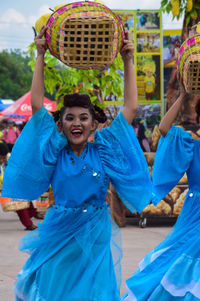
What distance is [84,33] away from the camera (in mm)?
3211

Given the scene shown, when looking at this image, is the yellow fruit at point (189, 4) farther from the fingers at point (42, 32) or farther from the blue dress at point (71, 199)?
the fingers at point (42, 32)

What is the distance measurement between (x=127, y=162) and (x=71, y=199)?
0.46 m

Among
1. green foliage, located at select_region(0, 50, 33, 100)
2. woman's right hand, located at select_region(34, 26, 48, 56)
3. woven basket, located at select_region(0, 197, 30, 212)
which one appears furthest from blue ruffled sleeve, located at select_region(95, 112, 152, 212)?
green foliage, located at select_region(0, 50, 33, 100)

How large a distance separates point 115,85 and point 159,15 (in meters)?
3.42

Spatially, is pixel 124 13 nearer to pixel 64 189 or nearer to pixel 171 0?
pixel 171 0

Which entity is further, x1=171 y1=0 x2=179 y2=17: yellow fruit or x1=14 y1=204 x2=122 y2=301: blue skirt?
x1=171 y1=0 x2=179 y2=17: yellow fruit

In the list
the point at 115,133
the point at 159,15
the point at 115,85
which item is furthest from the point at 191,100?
the point at 115,133

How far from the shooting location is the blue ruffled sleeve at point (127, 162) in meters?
3.68

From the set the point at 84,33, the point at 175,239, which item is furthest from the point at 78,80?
the point at 84,33

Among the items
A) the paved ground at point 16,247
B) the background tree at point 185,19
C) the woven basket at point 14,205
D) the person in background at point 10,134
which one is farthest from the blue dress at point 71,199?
the person in background at point 10,134

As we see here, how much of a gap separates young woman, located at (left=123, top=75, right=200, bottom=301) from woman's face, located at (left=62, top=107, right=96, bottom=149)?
33.2 inches

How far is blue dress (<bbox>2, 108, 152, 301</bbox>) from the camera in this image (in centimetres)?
343

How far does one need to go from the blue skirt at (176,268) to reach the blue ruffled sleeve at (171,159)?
0.71ft

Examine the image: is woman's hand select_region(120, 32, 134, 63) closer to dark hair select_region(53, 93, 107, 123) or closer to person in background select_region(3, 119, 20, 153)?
dark hair select_region(53, 93, 107, 123)
